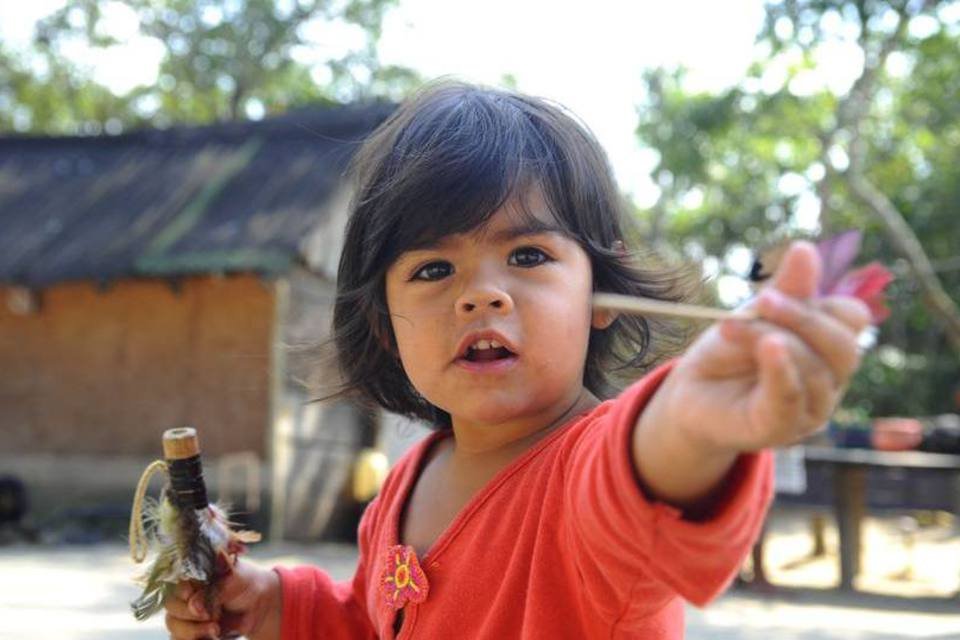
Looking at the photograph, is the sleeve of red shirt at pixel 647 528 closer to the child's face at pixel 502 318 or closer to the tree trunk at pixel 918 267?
the child's face at pixel 502 318

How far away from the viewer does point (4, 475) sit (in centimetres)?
1054

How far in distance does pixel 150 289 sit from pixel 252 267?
5.33ft

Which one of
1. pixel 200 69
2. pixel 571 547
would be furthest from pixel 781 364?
pixel 200 69

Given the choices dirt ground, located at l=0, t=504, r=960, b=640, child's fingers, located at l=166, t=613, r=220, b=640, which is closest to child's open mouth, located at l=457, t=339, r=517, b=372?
child's fingers, located at l=166, t=613, r=220, b=640

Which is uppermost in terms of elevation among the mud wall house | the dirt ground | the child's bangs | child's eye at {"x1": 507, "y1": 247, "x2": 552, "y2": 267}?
the child's bangs

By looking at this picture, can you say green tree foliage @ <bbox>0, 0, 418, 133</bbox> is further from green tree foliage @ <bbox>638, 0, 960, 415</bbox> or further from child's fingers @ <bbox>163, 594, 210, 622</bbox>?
child's fingers @ <bbox>163, 594, 210, 622</bbox>

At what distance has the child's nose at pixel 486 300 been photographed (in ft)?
4.84

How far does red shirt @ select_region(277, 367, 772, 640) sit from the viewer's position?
1.02 meters

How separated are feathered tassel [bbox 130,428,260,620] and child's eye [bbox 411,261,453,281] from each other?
22.7 inches

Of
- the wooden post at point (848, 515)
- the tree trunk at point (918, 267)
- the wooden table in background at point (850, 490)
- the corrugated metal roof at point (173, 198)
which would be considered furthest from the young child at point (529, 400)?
the tree trunk at point (918, 267)

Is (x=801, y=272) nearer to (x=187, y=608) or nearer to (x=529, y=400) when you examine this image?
(x=529, y=400)

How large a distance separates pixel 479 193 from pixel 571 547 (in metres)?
0.54

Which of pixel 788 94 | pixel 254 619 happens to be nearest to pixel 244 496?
pixel 788 94

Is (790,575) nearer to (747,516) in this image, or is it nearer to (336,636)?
(336,636)
